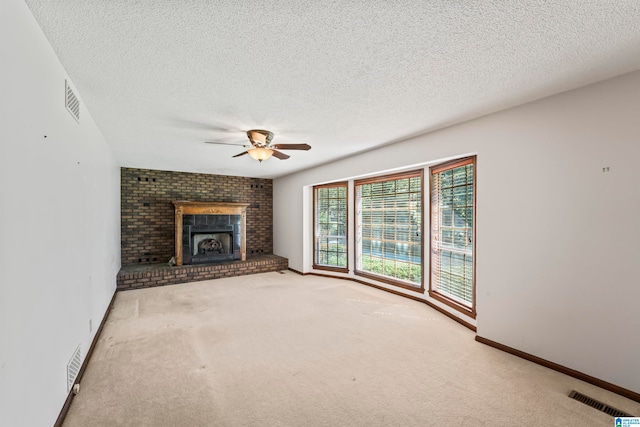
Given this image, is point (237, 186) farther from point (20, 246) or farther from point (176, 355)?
point (20, 246)

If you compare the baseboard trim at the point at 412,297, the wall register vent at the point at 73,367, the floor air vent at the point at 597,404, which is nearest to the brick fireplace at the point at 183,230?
the baseboard trim at the point at 412,297

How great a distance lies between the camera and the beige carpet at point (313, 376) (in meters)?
1.84

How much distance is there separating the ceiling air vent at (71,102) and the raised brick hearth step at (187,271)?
146 inches

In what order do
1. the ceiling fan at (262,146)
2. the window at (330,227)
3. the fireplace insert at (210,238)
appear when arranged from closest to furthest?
the ceiling fan at (262,146) < the window at (330,227) < the fireplace insert at (210,238)

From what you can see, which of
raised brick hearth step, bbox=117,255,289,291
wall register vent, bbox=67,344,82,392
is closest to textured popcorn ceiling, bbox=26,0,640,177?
wall register vent, bbox=67,344,82,392

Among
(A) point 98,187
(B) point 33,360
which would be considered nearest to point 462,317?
(B) point 33,360

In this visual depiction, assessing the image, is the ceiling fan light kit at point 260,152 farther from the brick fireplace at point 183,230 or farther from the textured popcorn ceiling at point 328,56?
the brick fireplace at point 183,230

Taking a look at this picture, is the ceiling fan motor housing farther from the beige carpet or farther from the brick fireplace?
the brick fireplace

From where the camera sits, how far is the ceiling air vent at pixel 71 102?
1.98 metres

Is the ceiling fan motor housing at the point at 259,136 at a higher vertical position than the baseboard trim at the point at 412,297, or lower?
higher

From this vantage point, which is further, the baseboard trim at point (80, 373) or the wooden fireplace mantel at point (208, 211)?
the wooden fireplace mantel at point (208, 211)

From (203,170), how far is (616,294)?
6647 mm

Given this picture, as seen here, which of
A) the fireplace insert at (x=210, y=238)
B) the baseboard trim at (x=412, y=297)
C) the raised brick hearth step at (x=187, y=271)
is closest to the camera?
the baseboard trim at (x=412, y=297)
